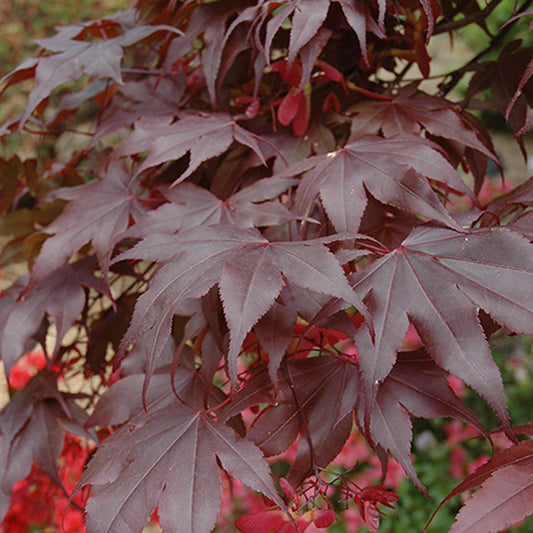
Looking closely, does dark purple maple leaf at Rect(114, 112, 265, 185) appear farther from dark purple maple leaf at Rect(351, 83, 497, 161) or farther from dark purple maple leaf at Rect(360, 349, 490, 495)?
dark purple maple leaf at Rect(360, 349, 490, 495)

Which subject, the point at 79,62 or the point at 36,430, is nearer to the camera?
the point at 79,62

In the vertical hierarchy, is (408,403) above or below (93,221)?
below

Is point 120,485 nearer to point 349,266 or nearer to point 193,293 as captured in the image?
point 193,293

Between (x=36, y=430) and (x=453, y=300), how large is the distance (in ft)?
2.34

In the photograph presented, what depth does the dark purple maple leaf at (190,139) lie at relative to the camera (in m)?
0.72

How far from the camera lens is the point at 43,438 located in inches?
35.1

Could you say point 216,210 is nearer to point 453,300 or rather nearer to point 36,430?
point 453,300

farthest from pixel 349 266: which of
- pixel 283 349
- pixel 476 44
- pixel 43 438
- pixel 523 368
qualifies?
pixel 476 44

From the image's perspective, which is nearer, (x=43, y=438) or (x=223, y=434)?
(x=223, y=434)

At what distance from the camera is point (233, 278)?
20.5 inches

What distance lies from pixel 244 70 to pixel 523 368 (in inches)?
99.7

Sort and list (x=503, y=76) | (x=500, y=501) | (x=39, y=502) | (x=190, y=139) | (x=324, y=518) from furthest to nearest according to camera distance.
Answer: (x=39, y=502), (x=503, y=76), (x=190, y=139), (x=324, y=518), (x=500, y=501)

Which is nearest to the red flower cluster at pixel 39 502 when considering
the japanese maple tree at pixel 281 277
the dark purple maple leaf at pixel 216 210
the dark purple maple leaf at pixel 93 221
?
the japanese maple tree at pixel 281 277

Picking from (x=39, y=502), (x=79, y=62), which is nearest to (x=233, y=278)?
(x=79, y=62)
